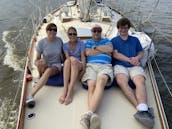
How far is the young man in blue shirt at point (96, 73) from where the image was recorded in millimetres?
4398

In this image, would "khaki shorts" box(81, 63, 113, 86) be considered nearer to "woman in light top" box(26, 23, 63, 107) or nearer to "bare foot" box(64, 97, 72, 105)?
"bare foot" box(64, 97, 72, 105)

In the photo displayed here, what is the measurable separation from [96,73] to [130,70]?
2.08 feet

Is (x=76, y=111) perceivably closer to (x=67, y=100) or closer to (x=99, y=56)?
(x=67, y=100)

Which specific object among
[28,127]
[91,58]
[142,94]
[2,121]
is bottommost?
[2,121]

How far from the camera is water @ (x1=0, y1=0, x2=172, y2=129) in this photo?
6973 mm

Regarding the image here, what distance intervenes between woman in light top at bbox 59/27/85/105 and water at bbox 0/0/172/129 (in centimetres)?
135

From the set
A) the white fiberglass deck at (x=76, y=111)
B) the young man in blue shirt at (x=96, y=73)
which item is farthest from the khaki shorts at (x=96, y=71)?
the white fiberglass deck at (x=76, y=111)

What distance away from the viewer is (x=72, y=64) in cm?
521

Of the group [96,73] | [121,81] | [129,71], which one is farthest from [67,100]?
[129,71]

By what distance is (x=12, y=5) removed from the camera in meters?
14.0

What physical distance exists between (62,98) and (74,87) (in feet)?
1.49

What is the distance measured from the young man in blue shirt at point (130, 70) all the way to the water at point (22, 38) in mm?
963

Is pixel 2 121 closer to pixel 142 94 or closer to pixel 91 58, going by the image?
pixel 91 58

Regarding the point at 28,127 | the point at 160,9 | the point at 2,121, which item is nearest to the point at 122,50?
the point at 28,127
